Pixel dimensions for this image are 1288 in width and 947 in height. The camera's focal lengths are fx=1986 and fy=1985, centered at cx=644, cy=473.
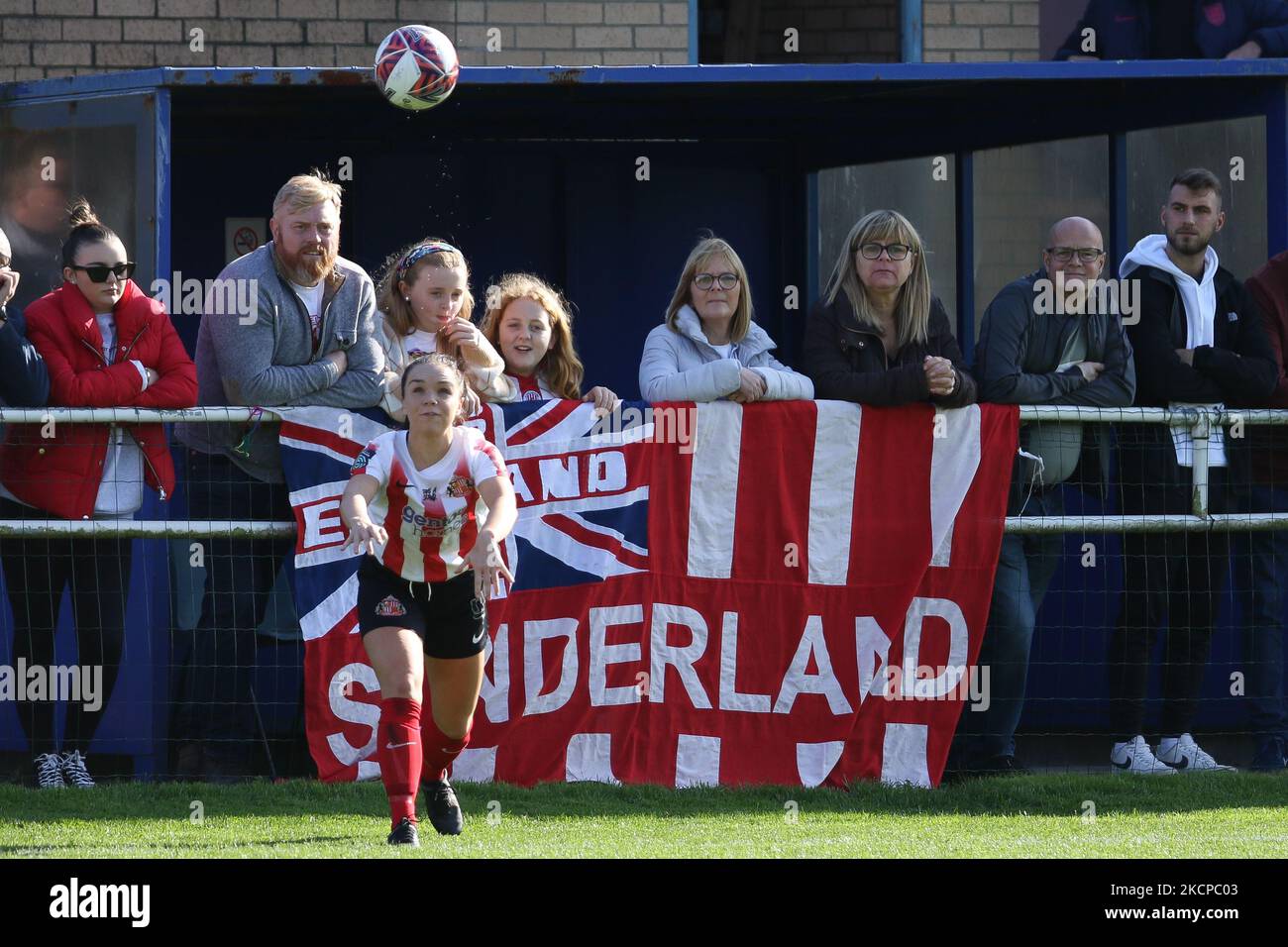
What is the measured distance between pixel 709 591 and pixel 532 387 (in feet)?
3.70

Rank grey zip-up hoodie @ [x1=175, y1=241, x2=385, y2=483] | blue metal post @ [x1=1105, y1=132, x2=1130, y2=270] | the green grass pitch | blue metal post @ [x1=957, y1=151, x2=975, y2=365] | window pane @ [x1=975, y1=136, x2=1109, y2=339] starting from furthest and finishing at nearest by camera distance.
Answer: blue metal post @ [x1=957, y1=151, x2=975, y2=365] < window pane @ [x1=975, y1=136, x2=1109, y2=339] < blue metal post @ [x1=1105, y1=132, x2=1130, y2=270] < grey zip-up hoodie @ [x1=175, y1=241, x2=385, y2=483] < the green grass pitch

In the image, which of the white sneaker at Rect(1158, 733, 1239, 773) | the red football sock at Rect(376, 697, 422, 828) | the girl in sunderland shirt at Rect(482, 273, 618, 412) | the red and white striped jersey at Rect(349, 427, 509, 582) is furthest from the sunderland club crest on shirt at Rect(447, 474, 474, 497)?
the white sneaker at Rect(1158, 733, 1239, 773)

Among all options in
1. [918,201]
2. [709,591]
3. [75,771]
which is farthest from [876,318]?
[75,771]

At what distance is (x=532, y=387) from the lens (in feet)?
26.6

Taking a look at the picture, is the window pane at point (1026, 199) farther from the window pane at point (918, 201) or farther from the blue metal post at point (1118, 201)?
the window pane at point (918, 201)

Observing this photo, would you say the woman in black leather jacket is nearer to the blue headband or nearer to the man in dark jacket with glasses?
the man in dark jacket with glasses

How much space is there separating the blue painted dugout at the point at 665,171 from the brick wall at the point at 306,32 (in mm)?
435

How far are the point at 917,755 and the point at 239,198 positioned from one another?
5.43 m

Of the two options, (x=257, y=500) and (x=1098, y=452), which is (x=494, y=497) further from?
(x=1098, y=452)

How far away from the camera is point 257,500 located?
7.79m

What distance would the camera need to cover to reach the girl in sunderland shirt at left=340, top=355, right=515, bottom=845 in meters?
6.54

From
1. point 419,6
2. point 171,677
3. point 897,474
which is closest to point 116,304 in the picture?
point 171,677

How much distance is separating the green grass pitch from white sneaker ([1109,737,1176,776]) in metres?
0.28

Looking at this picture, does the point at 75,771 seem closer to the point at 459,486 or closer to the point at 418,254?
the point at 459,486
